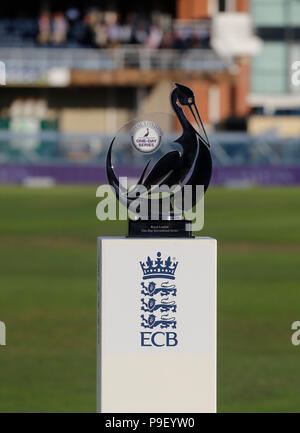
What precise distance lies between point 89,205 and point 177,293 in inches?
1063

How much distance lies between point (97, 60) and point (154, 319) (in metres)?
48.8

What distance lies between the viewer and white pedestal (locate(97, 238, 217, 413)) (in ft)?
25.9

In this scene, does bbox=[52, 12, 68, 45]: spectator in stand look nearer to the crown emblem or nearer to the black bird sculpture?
the black bird sculpture

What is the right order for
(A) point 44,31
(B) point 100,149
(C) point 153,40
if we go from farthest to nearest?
(A) point 44,31 → (C) point 153,40 → (B) point 100,149

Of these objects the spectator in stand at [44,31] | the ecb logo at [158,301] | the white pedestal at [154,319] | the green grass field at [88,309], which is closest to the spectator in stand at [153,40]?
the spectator in stand at [44,31]

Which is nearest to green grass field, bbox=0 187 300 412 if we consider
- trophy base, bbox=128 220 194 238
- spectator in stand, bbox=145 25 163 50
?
trophy base, bbox=128 220 194 238

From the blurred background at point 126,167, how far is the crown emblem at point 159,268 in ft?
8.52

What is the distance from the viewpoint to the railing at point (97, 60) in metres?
55.3

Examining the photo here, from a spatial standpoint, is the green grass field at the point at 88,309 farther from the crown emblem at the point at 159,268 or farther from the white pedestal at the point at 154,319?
the crown emblem at the point at 159,268

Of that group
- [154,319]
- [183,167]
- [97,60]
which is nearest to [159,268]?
[154,319]

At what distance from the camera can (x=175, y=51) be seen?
57.0 m

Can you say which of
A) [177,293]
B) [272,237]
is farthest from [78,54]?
[177,293]

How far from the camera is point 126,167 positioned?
42.0 metres

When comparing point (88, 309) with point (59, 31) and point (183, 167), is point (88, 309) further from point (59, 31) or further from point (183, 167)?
point (59, 31)
